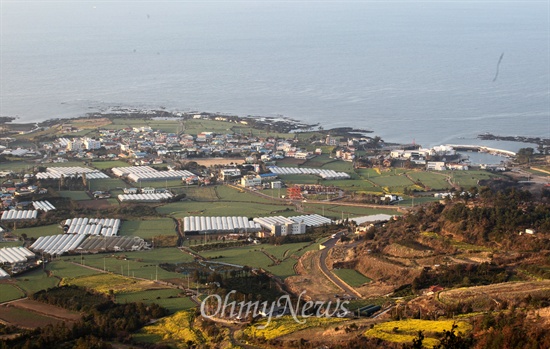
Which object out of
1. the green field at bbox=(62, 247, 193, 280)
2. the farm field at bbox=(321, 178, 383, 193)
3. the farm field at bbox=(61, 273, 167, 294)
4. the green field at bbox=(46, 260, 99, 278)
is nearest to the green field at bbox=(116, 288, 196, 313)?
the farm field at bbox=(61, 273, 167, 294)

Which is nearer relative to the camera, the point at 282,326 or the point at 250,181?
the point at 282,326

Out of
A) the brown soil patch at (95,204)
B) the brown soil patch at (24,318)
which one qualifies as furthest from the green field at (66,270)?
the brown soil patch at (95,204)

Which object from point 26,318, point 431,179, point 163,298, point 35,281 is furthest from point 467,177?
point 26,318

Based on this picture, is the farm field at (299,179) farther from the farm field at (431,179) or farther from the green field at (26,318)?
the green field at (26,318)

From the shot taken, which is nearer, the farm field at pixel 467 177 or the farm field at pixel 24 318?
the farm field at pixel 24 318

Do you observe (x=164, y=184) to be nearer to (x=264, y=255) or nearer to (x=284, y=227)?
(x=284, y=227)

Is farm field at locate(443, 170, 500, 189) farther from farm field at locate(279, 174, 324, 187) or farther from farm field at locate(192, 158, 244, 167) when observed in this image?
farm field at locate(192, 158, 244, 167)
